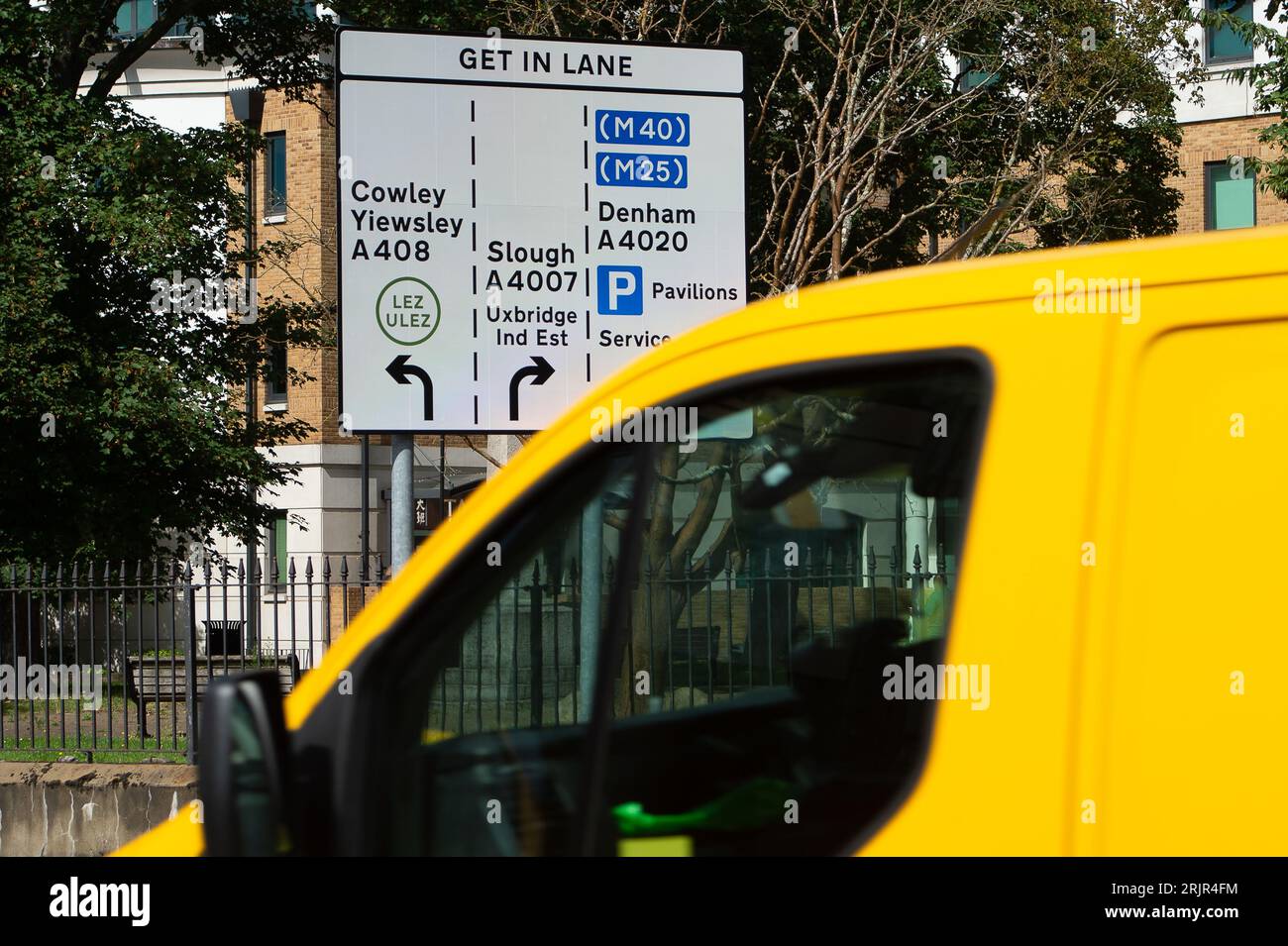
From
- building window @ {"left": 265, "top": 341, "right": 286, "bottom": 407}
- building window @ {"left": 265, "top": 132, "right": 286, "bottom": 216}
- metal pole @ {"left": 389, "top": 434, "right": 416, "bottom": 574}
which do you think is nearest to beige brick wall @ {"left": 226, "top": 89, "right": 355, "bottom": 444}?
building window @ {"left": 265, "top": 132, "right": 286, "bottom": 216}

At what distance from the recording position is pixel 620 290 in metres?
5.68

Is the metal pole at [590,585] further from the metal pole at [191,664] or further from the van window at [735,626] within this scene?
the metal pole at [191,664]

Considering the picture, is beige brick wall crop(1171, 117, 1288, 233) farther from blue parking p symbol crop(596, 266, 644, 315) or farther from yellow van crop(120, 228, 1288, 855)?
yellow van crop(120, 228, 1288, 855)

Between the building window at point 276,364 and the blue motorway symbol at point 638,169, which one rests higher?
the building window at point 276,364

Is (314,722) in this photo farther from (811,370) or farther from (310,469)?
(310,469)

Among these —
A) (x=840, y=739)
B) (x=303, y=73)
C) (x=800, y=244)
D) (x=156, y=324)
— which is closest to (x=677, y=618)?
(x=840, y=739)

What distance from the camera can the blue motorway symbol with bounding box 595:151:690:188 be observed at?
566 cm

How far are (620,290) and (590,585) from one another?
136 inches

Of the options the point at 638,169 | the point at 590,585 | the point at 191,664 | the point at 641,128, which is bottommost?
the point at 191,664

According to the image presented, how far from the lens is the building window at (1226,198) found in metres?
27.9

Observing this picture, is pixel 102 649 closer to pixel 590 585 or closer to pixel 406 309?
pixel 406 309

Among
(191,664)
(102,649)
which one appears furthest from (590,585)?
(102,649)

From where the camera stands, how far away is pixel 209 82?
114 feet

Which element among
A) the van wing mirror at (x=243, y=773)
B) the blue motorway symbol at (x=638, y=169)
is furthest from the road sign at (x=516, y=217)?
the van wing mirror at (x=243, y=773)
